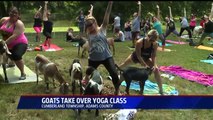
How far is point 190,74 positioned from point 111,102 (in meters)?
5.14

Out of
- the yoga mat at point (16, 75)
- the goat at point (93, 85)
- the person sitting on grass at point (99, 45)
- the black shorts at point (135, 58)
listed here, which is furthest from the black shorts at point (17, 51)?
the black shorts at point (135, 58)

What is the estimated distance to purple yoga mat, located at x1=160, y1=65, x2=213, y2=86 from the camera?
29.4 feet

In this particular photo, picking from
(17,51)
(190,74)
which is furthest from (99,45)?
(190,74)

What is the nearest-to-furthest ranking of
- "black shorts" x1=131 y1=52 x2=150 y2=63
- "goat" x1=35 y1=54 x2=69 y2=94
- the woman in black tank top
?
"goat" x1=35 y1=54 x2=69 y2=94 → the woman in black tank top → "black shorts" x1=131 y1=52 x2=150 y2=63

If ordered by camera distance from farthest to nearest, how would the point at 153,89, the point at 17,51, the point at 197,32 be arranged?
the point at 197,32, the point at 153,89, the point at 17,51

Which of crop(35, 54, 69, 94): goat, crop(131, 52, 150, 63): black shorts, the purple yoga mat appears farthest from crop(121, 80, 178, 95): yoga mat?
crop(35, 54, 69, 94): goat

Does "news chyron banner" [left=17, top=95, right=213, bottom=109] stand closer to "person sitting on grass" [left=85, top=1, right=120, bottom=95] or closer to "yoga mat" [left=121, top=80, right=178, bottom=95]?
"person sitting on grass" [left=85, top=1, right=120, bottom=95]

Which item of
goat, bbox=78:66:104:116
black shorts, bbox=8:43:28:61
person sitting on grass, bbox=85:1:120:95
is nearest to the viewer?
goat, bbox=78:66:104:116

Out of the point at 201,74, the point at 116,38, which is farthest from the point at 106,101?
the point at 116,38

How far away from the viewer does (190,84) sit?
877 centimetres

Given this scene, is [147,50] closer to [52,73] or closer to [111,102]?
[52,73]

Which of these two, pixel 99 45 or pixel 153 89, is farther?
pixel 153 89

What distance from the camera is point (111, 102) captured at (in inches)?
196

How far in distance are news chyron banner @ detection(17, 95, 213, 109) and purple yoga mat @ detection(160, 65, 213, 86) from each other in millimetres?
3800
